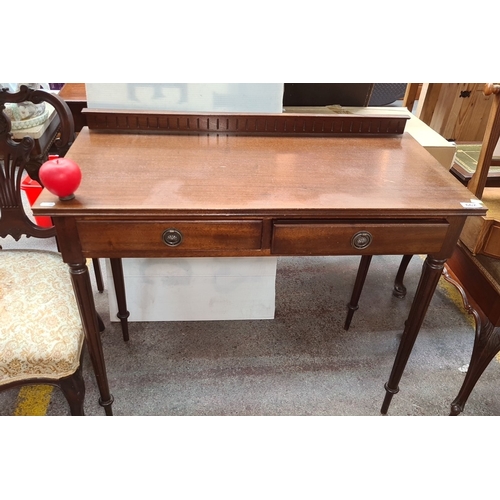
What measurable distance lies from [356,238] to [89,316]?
2.15 feet

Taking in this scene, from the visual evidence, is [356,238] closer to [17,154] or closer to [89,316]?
[89,316]

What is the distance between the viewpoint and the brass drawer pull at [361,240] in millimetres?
999

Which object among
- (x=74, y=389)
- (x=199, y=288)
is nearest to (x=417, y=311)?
(x=199, y=288)

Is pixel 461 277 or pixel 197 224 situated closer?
pixel 197 224

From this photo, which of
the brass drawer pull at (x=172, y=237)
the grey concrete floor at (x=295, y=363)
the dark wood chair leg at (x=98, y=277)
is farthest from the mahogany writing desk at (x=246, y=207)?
the dark wood chair leg at (x=98, y=277)

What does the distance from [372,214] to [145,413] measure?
0.93 m

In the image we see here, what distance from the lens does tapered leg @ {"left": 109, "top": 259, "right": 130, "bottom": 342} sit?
1.50m

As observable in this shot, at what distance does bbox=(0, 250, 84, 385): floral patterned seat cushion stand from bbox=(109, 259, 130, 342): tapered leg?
0.29 meters

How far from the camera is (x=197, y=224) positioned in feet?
3.11

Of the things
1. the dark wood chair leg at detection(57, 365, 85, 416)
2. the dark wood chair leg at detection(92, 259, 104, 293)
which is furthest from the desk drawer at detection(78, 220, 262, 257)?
the dark wood chair leg at detection(92, 259, 104, 293)

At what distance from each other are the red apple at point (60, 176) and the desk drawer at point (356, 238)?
0.42 metres

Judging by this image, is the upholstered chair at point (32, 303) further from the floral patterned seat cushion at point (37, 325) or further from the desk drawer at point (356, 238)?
the desk drawer at point (356, 238)
